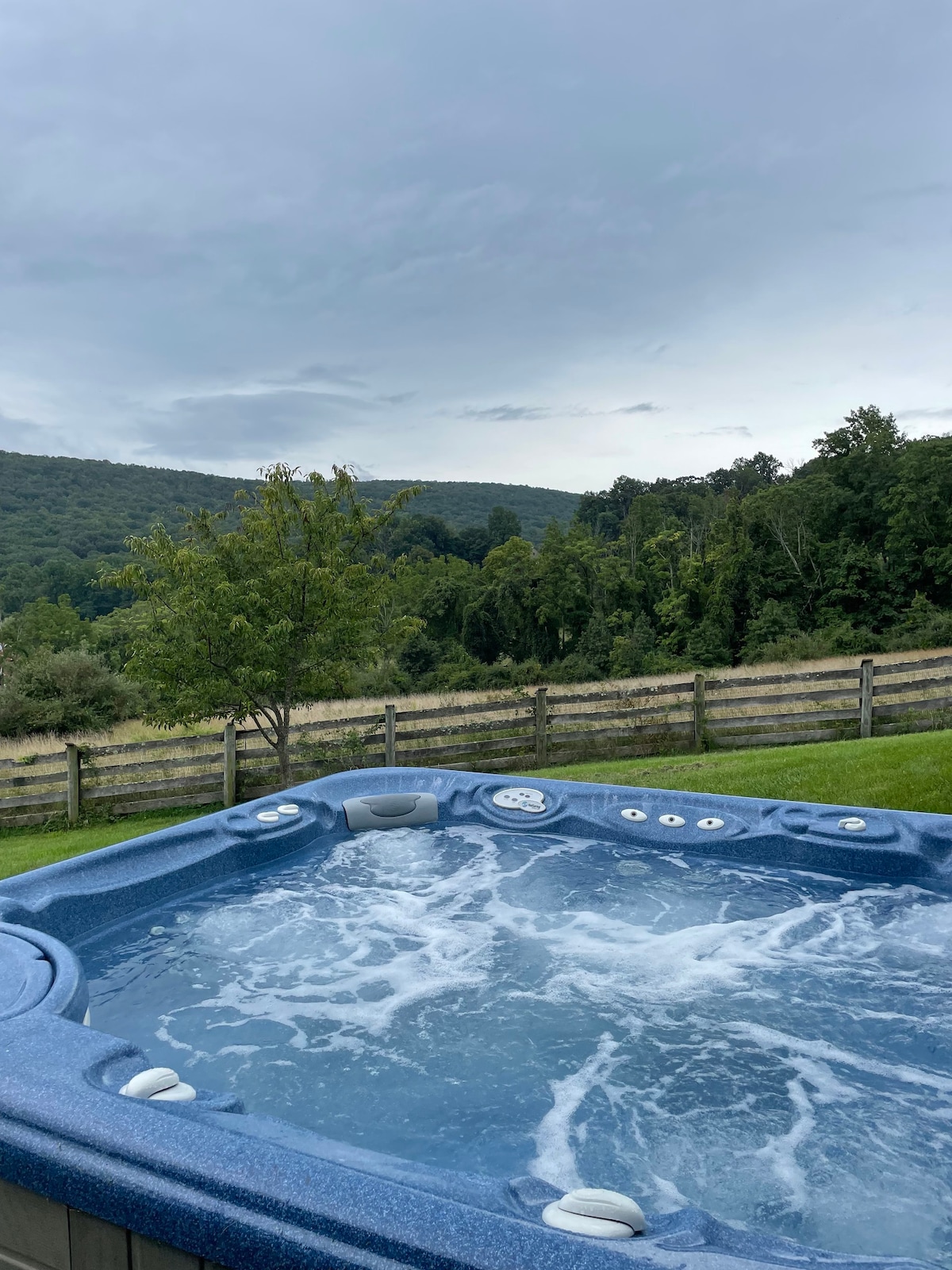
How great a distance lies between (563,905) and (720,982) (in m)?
1.02

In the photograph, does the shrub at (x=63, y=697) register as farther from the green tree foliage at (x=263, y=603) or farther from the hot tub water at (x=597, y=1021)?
the hot tub water at (x=597, y=1021)

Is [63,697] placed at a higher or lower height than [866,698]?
lower

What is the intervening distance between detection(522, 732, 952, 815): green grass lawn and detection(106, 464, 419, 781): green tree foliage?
2078 mm

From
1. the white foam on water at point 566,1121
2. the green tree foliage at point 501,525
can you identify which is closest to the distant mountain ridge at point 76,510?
the green tree foliage at point 501,525

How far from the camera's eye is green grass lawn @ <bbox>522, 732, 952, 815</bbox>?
5758 millimetres

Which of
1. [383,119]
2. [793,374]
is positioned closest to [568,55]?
[383,119]

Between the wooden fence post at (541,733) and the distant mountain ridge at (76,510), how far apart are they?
1968cm

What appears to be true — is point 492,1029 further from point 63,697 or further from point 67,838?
point 63,697

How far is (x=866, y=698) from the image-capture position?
322 inches

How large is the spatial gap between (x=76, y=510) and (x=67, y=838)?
30563mm

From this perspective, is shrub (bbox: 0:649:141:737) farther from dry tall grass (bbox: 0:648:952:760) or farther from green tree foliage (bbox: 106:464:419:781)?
green tree foliage (bbox: 106:464:419:781)

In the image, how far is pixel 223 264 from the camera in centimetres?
964

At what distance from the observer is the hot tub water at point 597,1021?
242 centimetres

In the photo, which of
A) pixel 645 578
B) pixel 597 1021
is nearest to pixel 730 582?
pixel 645 578
